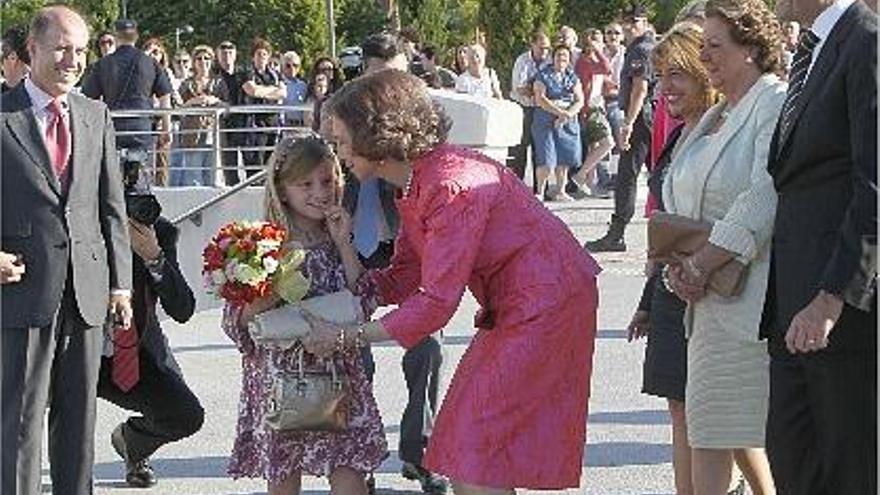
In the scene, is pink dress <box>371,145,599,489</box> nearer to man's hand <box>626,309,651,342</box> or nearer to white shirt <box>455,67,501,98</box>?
man's hand <box>626,309,651,342</box>

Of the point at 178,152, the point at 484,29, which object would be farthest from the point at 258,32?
the point at 178,152

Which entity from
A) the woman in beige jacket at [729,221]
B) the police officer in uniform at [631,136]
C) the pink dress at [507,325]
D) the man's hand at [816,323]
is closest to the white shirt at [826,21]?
the man's hand at [816,323]

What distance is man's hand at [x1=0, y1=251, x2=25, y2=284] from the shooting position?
6.11m

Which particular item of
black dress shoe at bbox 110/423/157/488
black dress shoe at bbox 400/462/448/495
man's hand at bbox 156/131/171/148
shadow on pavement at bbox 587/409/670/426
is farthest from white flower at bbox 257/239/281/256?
man's hand at bbox 156/131/171/148

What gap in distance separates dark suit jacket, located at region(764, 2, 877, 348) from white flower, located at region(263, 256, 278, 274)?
1.48 m

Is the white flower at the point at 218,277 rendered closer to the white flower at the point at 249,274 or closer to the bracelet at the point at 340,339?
the white flower at the point at 249,274

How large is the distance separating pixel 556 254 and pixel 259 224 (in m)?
1.03

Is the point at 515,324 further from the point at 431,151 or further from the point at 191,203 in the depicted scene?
the point at 191,203

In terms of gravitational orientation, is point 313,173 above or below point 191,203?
above

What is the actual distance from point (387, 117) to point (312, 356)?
1062mm

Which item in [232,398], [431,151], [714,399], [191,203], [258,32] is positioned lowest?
[258,32]

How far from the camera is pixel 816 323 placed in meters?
4.62

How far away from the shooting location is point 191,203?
60.3ft

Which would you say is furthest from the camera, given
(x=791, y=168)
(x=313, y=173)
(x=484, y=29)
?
(x=484, y=29)
